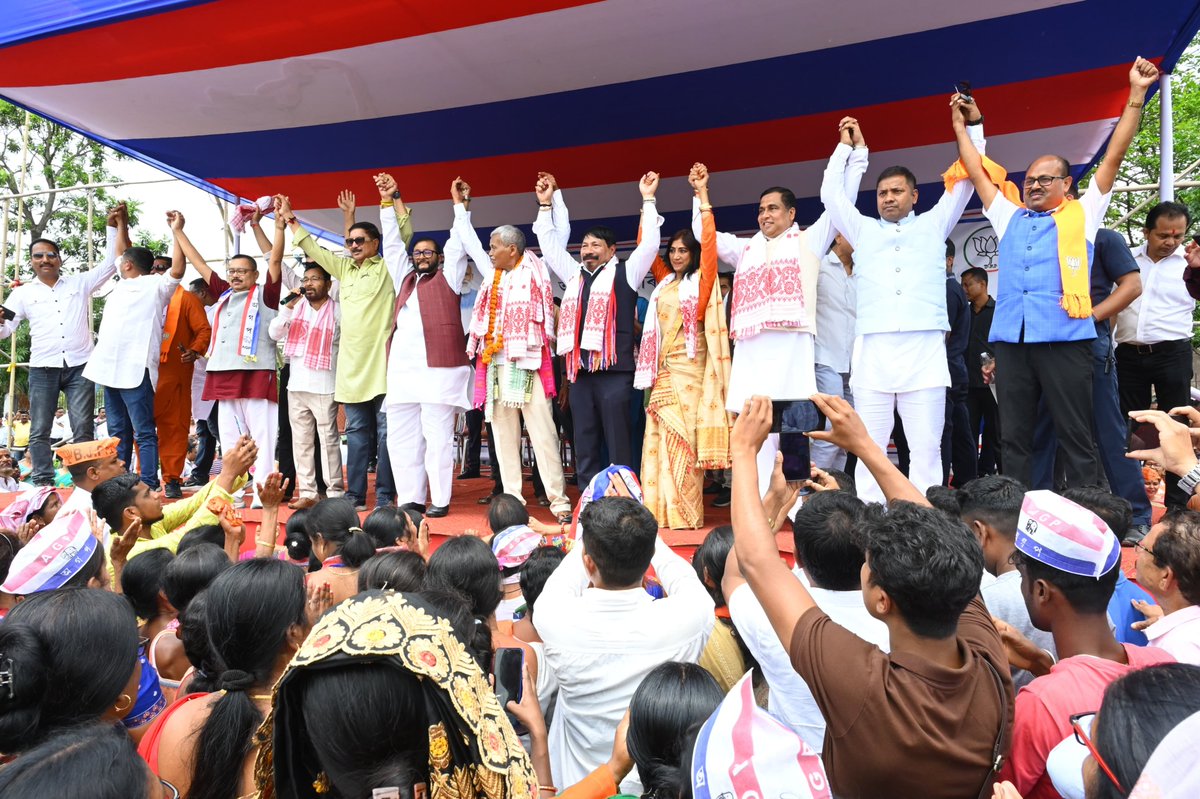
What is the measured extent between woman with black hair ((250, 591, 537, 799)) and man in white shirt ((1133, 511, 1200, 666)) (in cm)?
133

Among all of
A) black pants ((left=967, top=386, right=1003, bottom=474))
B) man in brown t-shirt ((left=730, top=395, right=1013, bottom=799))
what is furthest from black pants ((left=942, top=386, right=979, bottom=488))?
man in brown t-shirt ((left=730, top=395, right=1013, bottom=799))

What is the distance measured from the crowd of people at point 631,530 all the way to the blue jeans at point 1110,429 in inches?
0.7

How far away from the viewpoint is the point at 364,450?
488 cm

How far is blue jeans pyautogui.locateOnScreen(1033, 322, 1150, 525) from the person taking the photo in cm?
334

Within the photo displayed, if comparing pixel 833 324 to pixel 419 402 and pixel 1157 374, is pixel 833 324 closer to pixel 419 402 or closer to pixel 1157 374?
pixel 1157 374

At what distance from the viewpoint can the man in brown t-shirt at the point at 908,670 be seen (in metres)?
1.13

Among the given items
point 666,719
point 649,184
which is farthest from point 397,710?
point 649,184

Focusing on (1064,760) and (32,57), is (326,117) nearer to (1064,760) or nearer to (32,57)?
(32,57)

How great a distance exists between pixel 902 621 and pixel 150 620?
6.42 feet

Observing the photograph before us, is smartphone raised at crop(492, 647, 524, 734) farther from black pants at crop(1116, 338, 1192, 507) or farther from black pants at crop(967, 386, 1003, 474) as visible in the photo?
black pants at crop(967, 386, 1003, 474)

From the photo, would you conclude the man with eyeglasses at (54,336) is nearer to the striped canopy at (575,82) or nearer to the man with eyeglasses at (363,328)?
the striped canopy at (575,82)

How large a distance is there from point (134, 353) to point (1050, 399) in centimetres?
498

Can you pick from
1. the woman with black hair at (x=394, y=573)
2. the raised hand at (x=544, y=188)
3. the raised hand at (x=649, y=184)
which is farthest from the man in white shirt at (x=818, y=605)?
the raised hand at (x=544, y=188)

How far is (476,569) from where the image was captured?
6.80 ft
